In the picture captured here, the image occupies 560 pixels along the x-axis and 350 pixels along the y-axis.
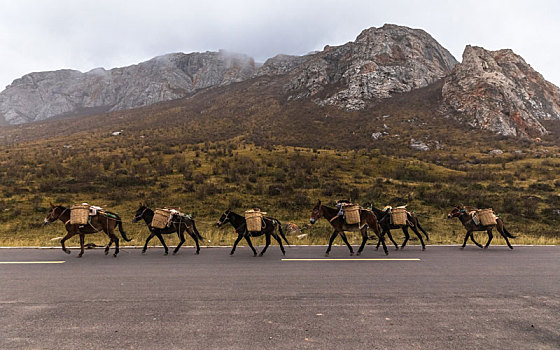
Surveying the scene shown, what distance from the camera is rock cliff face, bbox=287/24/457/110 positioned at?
253 feet

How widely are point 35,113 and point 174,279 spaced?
193m

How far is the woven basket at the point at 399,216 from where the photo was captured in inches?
444

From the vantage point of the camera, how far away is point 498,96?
63.7 m

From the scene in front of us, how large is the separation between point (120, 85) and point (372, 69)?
461 feet

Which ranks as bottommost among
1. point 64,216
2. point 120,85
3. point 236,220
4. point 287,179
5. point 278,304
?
point 278,304

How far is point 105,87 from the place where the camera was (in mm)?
159875

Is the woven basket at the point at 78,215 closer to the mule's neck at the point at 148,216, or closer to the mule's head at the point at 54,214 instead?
the mule's head at the point at 54,214

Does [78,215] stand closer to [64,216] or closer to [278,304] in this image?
[64,216]

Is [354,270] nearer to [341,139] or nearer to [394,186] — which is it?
[394,186]

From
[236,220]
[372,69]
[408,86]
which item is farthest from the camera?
[372,69]

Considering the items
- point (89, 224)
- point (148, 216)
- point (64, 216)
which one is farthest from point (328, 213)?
point (64, 216)

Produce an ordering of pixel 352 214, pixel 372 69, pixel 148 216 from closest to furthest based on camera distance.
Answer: pixel 352 214, pixel 148 216, pixel 372 69

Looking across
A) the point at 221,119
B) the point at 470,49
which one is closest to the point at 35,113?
the point at 221,119

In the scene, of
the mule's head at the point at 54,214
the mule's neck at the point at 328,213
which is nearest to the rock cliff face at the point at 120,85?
the mule's head at the point at 54,214
